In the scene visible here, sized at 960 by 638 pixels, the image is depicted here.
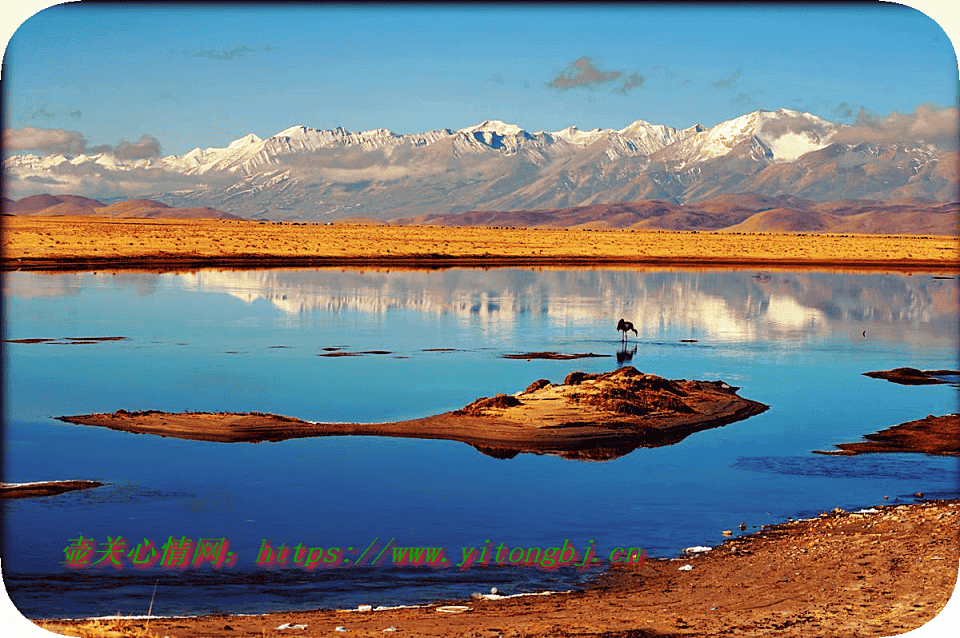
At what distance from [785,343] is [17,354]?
2804 cm

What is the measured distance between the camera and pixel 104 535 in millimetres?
16984

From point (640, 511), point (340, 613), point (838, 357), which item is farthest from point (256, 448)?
point (838, 357)

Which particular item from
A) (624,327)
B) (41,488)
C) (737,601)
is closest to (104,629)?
(737,601)

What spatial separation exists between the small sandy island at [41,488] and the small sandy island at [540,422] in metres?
4.58

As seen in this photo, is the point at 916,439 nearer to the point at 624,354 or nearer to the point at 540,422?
the point at 540,422

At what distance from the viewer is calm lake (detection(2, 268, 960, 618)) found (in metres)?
15.9

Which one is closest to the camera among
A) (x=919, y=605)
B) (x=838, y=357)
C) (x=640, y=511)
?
(x=919, y=605)

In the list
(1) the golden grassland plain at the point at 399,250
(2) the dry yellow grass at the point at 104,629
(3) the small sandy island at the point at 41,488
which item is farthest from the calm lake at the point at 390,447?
(1) the golden grassland plain at the point at 399,250

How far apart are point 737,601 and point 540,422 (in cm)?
1239

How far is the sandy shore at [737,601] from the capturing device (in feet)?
40.5

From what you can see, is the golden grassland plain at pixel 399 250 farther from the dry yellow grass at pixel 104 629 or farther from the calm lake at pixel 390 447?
the dry yellow grass at pixel 104 629

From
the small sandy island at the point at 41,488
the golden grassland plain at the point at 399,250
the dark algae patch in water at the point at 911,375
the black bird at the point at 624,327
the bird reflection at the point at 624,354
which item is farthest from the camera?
the golden grassland plain at the point at 399,250

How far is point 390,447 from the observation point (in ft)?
80.2

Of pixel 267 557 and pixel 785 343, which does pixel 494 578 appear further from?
pixel 785 343
